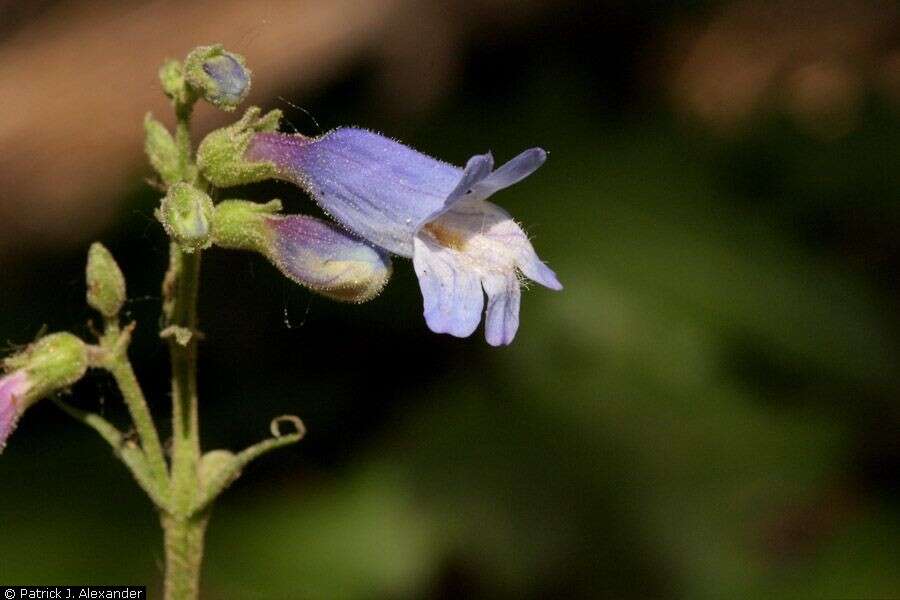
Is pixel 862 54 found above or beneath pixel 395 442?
above

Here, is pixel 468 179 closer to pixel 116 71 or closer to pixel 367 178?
pixel 367 178

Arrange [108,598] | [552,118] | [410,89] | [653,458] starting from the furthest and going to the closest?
[410,89] < [552,118] < [653,458] < [108,598]

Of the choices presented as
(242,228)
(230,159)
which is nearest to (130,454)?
(242,228)

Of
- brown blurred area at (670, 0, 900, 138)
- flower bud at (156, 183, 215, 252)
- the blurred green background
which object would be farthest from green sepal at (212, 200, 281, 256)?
brown blurred area at (670, 0, 900, 138)

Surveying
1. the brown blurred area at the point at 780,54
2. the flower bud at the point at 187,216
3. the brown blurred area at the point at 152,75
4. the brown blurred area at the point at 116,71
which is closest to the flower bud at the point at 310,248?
the flower bud at the point at 187,216

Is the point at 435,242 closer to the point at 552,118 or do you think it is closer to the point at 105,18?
the point at 552,118

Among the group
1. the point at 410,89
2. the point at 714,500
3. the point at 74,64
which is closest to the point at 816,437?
the point at 714,500
